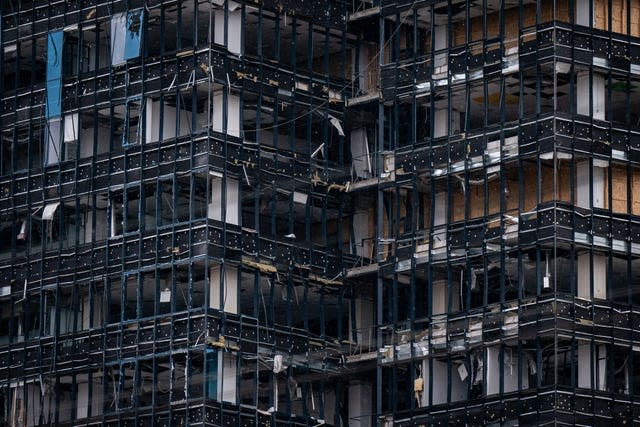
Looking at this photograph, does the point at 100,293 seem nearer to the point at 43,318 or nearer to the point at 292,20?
the point at 43,318

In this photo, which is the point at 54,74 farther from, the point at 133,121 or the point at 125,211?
the point at 125,211

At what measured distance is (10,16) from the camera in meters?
164

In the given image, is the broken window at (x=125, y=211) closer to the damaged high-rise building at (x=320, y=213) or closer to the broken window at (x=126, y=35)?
the damaged high-rise building at (x=320, y=213)

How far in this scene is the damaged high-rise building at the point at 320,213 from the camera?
14538 centimetres

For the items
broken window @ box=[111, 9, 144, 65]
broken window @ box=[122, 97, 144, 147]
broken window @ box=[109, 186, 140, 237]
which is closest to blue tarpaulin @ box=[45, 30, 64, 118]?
broken window @ box=[111, 9, 144, 65]

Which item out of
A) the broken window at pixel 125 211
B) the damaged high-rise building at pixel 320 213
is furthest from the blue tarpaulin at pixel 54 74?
the broken window at pixel 125 211

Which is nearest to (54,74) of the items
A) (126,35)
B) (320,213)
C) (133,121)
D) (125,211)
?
(126,35)

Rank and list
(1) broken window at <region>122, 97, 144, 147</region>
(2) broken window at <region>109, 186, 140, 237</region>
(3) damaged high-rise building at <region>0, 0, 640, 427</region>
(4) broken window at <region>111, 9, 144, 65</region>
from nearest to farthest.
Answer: (3) damaged high-rise building at <region>0, 0, 640, 427</region>
(2) broken window at <region>109, 186, 140, 237</region>
(1) broken window at <region>122, 97, 144, 147</region>
(4) broken window at <region>111, 9, 144, 65</region>

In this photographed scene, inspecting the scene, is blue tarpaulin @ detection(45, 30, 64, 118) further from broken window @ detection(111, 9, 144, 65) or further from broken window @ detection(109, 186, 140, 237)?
broken window @ detection(109, 186, 140, 237)

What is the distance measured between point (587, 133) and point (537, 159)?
289 cm

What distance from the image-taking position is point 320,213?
157375 mm

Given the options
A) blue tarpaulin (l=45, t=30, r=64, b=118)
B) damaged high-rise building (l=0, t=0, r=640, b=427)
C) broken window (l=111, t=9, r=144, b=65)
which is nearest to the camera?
damaged high-rise building (l=0, t=0, r=640, b=427)

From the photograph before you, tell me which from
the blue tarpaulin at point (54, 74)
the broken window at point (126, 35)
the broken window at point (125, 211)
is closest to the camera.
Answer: the broken window at point (125, 211)

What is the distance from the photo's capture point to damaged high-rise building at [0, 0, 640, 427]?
14538 centimetres
